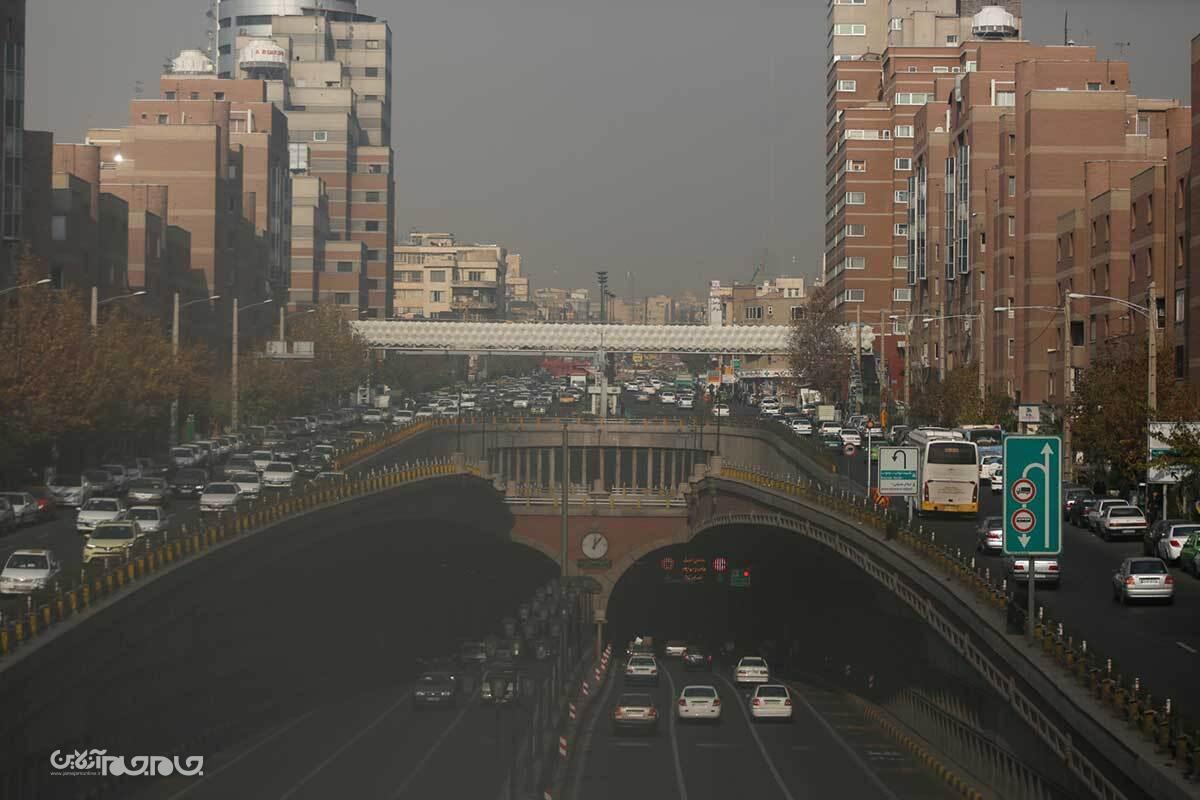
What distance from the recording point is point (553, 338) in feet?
468

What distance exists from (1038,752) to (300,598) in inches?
1979

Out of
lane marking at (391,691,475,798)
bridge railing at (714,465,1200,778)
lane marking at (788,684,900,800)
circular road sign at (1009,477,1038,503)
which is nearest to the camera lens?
bridge railing at (714,465,1200,778)

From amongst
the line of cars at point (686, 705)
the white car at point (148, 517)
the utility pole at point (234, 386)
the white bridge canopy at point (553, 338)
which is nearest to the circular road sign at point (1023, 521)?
the white car at point (148, 517)

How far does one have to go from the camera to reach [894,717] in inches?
2859

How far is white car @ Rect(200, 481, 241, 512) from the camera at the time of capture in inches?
2756

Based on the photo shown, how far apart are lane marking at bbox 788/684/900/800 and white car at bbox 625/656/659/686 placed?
25.2ft

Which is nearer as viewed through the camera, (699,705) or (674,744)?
(674,744)

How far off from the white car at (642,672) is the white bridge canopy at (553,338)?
52.9m

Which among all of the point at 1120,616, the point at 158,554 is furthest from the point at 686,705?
the point at 1120,616

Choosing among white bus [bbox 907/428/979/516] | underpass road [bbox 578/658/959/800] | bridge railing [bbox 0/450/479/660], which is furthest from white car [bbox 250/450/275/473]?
white bus [bbox 907/428/979/516]

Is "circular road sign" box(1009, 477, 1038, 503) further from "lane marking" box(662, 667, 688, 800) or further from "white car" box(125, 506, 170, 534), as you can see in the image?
"white car" box(125, 506, 170, 534)

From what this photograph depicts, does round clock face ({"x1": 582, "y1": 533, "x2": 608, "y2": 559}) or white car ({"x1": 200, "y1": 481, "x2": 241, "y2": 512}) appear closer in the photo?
white car ({"x1": 200, "y1": 481, "x2": 241, "y2": 512})

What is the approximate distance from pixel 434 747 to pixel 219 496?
14993 mm

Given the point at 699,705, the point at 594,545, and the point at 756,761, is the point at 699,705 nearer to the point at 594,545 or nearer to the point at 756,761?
the point at 756,761
